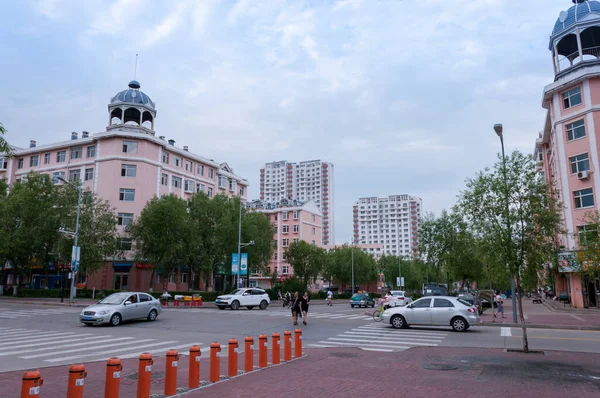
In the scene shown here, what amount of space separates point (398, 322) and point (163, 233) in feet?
101

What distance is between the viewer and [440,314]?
19906mm

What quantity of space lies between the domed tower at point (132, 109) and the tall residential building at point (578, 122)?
44.0 m

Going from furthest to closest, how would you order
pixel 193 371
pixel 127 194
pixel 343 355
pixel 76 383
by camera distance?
pixel 127 194 → pixel 343 355 → pixel 193 371 → pixel 76 383

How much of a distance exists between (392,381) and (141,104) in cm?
5262

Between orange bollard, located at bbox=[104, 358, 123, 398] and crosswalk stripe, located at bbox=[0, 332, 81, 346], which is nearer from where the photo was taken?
orange bollard, located at bbox=[104, 358, 123, 398]

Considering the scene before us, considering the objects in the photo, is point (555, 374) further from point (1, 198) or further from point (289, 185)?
point (289, 185)

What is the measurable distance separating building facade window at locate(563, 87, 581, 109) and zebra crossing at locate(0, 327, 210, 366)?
3774cm

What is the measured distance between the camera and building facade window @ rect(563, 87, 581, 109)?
3766 centimetres

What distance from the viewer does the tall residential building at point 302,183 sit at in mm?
165625

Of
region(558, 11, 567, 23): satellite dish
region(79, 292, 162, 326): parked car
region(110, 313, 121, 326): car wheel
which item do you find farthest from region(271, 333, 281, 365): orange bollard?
region(558, 11, 567, 23): satellite dish

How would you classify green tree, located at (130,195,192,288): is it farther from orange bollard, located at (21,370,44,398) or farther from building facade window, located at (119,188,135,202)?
orange bollard, located at (21,370,44,398)

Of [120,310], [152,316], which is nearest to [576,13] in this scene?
[152,316]

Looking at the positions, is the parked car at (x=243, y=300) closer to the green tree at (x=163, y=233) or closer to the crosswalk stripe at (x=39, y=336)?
the green tree at (x=163, y=233)

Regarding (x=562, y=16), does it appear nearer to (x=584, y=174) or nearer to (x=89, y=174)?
(x=584, y=174)
